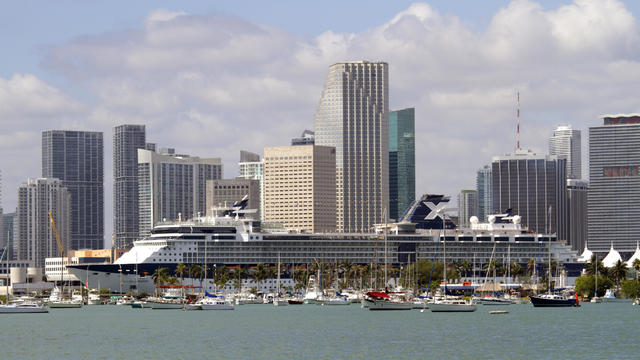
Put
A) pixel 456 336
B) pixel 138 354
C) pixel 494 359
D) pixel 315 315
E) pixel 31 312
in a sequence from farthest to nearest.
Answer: pixel 31 312 → pixel 315 315 → pixel 456 336 → pixel 138 354 → pixel 494 359

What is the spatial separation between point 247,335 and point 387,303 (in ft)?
175

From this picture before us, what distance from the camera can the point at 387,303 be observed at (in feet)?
570

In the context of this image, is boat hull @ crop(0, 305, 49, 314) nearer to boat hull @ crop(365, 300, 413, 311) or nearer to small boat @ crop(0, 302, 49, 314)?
small boat @ crop(0, 302, 49, 314)

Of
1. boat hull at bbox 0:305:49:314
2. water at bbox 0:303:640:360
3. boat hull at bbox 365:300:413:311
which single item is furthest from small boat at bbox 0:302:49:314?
boat hull at bbox 365:300:413:311

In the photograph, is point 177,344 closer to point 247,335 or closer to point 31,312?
point 247,335

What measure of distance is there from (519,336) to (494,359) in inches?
945

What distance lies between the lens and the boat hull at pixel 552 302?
182 metres

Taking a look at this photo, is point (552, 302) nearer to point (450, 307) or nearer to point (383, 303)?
point (450, 307)

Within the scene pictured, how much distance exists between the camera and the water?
101812mm

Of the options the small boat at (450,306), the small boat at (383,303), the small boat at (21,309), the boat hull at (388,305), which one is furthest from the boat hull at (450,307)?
the small boat at (21,309)

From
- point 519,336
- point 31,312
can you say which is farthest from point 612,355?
point 31,312

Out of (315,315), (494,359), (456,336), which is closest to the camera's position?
(494,359)

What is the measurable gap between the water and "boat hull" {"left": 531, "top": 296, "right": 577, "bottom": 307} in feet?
28.9

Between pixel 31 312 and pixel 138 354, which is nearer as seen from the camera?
pixel 138 354
